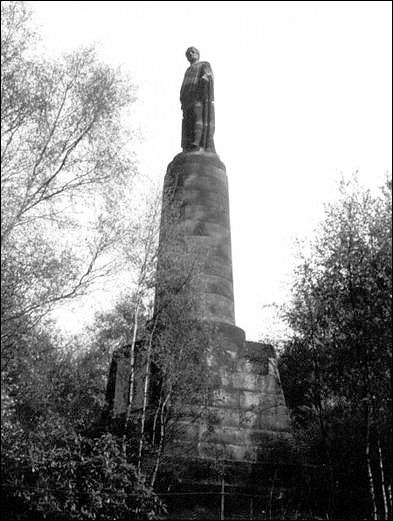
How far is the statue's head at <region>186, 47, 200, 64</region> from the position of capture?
14.6m

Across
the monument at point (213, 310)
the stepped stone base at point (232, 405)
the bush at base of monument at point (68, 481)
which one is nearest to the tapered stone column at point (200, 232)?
the monument at point (213, 310)

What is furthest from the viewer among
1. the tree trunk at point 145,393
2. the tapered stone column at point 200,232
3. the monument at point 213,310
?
the tapered stone column at point 200,232

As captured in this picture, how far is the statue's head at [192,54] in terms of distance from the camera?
14641 millimetres

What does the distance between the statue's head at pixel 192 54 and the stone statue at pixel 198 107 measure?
0.36m

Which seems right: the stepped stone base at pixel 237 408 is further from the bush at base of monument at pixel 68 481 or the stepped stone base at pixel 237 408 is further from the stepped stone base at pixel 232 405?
the bush at base of monument at pixel 68 481

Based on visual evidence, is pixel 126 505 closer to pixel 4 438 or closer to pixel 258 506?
pixel 4 438

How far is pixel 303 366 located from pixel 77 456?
4654 millimetres

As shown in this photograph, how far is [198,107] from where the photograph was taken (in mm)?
13977

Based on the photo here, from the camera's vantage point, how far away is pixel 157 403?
9.84 m

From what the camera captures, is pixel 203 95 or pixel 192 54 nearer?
pixel 203 95

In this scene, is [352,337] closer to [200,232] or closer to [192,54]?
[200,232]

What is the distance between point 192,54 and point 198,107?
5.45ft

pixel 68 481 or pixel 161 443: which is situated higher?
pixel 161 443

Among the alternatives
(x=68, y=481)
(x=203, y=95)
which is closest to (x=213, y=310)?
(x=68, y=481)
